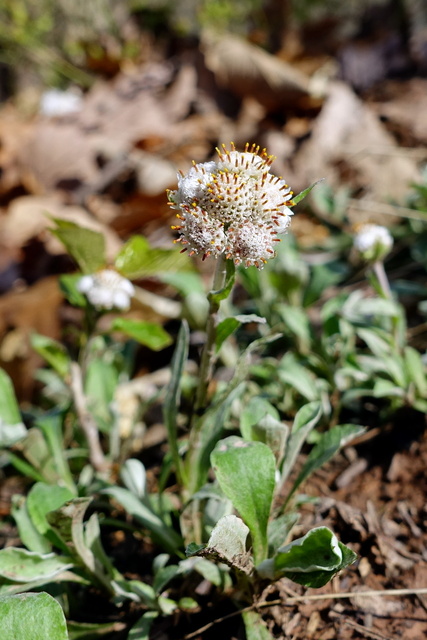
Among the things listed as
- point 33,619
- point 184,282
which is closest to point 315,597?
point 33,619

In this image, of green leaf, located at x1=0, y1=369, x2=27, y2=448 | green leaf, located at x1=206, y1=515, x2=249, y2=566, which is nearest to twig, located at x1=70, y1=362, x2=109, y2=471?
green leaf, located at x1=0, y1=369, x2=27, y2=448

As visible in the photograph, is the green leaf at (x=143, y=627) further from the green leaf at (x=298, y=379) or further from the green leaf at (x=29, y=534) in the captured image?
the green leaf at (x=298, y=379)

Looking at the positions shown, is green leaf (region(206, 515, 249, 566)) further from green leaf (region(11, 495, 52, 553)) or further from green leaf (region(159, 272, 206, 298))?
green leaf (region(159, 272, 206, 298))

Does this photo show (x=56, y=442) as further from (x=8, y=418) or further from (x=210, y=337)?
(x=210, y=337)

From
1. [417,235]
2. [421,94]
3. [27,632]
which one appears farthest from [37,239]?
[421,94]

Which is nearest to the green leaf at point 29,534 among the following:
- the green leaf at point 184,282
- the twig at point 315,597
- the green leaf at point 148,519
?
the green leaf at point 148,519
